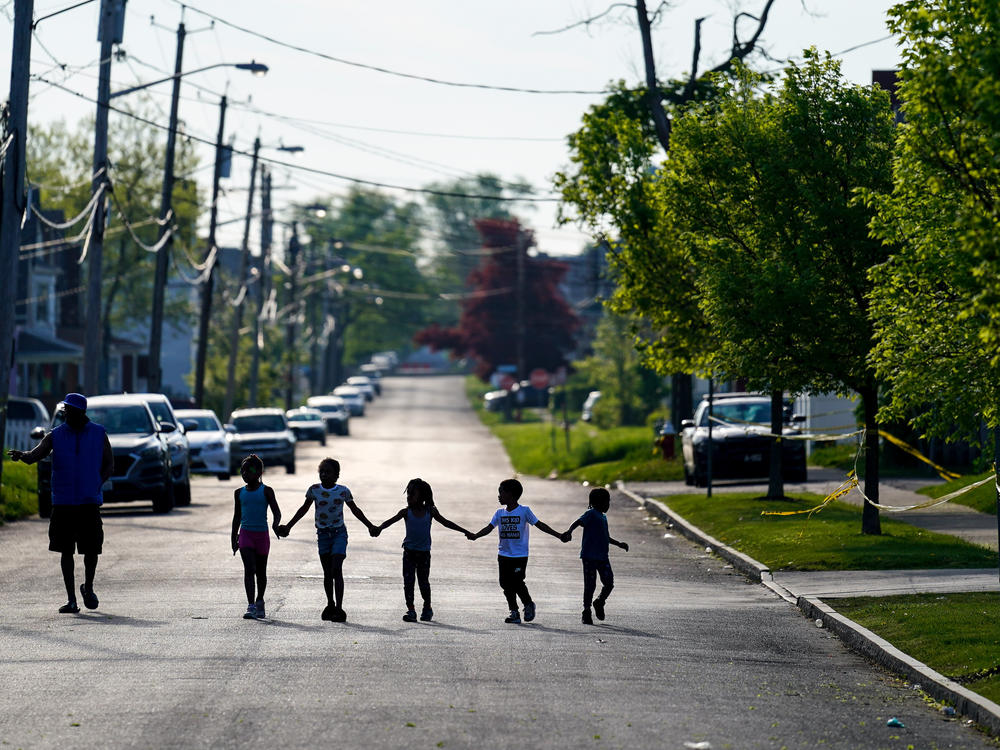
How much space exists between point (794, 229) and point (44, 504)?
12.3 m

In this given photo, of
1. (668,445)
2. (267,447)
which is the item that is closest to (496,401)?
(267,447)

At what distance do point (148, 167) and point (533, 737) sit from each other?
245 feet

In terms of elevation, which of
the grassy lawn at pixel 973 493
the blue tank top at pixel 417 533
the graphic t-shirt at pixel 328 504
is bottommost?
the grassy lawn at pixel 973 493

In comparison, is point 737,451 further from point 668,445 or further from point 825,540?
point 825,540

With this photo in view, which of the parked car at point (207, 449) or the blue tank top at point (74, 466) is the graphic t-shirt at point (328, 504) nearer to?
the blue tank top at point (74, 466)

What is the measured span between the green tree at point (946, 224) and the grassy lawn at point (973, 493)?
37.6 feet

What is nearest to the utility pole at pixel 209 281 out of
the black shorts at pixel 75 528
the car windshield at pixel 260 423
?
the car windshield at pixel 260 423

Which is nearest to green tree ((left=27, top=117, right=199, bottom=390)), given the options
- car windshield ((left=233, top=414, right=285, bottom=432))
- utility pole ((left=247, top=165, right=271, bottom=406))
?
utility pole ((left=247, top=165, right=271, bottom=406))

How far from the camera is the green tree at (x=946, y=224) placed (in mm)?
9031

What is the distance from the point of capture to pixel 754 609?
15.6 meters

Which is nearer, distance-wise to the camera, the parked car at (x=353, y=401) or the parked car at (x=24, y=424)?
the parked car at (x=24, y=424)

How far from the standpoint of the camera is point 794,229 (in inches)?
801

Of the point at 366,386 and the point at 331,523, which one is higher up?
the point at 331,523

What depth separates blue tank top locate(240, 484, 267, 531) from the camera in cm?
1410
